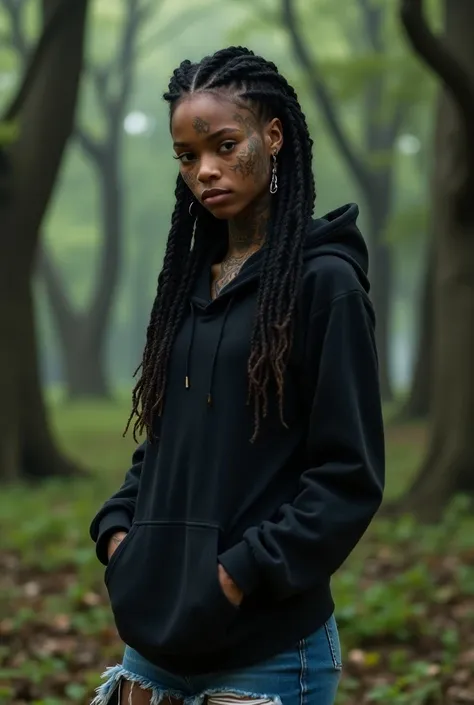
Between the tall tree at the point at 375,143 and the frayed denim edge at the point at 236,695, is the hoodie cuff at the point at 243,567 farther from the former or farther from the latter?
the tall tree at the point at 375,143

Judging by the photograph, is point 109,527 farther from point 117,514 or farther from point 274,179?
point 274,179

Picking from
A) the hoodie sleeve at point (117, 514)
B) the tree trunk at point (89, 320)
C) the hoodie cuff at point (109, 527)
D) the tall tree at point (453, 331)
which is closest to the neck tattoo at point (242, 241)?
the hoodie sleeve at point (117, 514)

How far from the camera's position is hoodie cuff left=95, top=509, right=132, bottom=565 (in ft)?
9.46

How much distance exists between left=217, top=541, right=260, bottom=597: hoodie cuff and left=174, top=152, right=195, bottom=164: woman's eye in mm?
861

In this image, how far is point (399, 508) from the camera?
1046 cm

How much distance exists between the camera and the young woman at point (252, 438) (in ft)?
8.46

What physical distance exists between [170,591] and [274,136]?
102 centimetres

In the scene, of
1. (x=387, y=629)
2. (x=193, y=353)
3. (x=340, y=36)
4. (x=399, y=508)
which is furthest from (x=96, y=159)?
(x=193, y=353)

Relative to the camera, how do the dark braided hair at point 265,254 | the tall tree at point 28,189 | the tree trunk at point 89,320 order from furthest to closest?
1. the tree trunk at point 89,320
2. the tall tree at point 28,189
3. the dark braided hair at point 265,254

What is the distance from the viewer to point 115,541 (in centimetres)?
287

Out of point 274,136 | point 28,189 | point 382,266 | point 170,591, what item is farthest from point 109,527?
point 382,266

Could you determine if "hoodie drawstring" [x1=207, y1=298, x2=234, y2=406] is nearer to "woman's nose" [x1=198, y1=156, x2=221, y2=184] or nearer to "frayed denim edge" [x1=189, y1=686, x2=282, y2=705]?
"woman's nose" [x1=198, y1=156, x2=221, y2=184]

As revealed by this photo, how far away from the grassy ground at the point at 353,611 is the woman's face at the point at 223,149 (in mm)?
3337

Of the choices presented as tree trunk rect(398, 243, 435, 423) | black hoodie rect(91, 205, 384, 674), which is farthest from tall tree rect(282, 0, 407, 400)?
black hoodie rect(91, 205, 384, 674)
